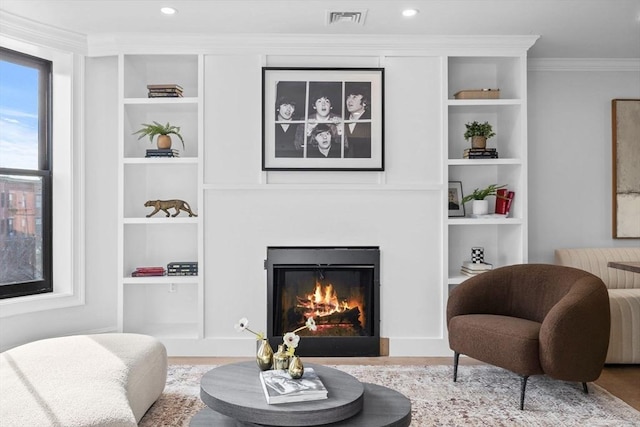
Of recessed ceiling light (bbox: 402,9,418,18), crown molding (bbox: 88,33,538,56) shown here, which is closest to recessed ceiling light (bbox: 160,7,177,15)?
crown molding (bbox: 88,33,538,56)

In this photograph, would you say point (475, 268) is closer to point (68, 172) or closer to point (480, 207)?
point (480, 207)

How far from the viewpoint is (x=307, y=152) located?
3996 mm

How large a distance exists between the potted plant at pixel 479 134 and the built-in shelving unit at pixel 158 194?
2116 millimetres

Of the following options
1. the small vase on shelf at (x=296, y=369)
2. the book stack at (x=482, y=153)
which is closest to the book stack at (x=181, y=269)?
the small vase on shelf at (x=296, y=369)

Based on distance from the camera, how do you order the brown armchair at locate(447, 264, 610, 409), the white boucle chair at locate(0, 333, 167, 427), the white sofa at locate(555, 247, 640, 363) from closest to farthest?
the white boucle chair at locate(0, 333, 167, 427), the brown armchair at locate(447, 264, 610, 409), the white sofa at locate(555, 247, 640, 363)

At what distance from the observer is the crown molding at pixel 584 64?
4500 millimetres

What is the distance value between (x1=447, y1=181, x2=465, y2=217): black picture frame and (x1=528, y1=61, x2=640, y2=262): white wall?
0.70m

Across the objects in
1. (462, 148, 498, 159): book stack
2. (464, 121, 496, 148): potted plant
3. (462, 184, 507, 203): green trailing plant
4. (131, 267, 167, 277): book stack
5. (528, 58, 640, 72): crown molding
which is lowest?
(131, 267, 167, 277): book stack

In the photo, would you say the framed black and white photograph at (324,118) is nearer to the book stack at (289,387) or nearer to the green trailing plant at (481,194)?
the green trailing plant at (481,194)

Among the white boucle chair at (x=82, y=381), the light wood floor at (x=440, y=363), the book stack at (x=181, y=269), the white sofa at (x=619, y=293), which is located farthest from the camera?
the book stack at (x=181, y=269)

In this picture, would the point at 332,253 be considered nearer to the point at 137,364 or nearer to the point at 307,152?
the point at 307,152

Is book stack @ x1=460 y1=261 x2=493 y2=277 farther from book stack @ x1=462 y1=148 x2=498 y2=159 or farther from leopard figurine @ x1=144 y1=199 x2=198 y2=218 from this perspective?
leopard figurine @ x1=144 y1=199 x2=198 y2=218

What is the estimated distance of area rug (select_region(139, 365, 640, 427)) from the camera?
2729mm

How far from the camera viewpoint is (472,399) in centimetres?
304
